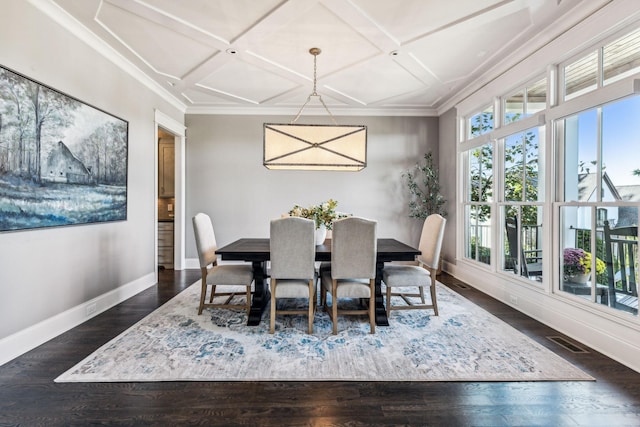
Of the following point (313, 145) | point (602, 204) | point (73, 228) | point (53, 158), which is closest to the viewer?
point (602, 204)

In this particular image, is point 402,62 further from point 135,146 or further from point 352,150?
point 135,146

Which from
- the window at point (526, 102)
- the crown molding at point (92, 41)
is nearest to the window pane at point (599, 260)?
the window at point (526, 102)

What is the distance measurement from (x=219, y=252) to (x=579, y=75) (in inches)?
142

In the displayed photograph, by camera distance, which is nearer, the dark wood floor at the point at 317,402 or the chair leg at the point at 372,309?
the dark wood floor at the point at 317,402

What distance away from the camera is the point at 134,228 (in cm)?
409

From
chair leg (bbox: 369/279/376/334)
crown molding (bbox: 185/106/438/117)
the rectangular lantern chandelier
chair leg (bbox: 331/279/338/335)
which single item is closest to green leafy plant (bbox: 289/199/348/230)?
the rectangular lantern chandelier

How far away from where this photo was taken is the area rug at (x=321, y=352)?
2.17m

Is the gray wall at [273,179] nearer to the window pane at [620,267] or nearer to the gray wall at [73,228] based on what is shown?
the gray wall at [73,228]

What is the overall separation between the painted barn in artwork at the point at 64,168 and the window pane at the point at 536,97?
14.9 ft

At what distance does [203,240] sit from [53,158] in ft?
4.65

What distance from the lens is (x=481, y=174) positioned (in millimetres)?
4527

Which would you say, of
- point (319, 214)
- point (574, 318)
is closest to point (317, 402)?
point (319, 214)

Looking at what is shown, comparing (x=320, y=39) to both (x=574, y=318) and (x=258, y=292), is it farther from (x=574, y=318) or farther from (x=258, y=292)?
(x=574, y=318)

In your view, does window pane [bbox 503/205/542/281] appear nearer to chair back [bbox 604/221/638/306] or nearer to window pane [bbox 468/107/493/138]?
chair back [bbox 604/221/638/306]
